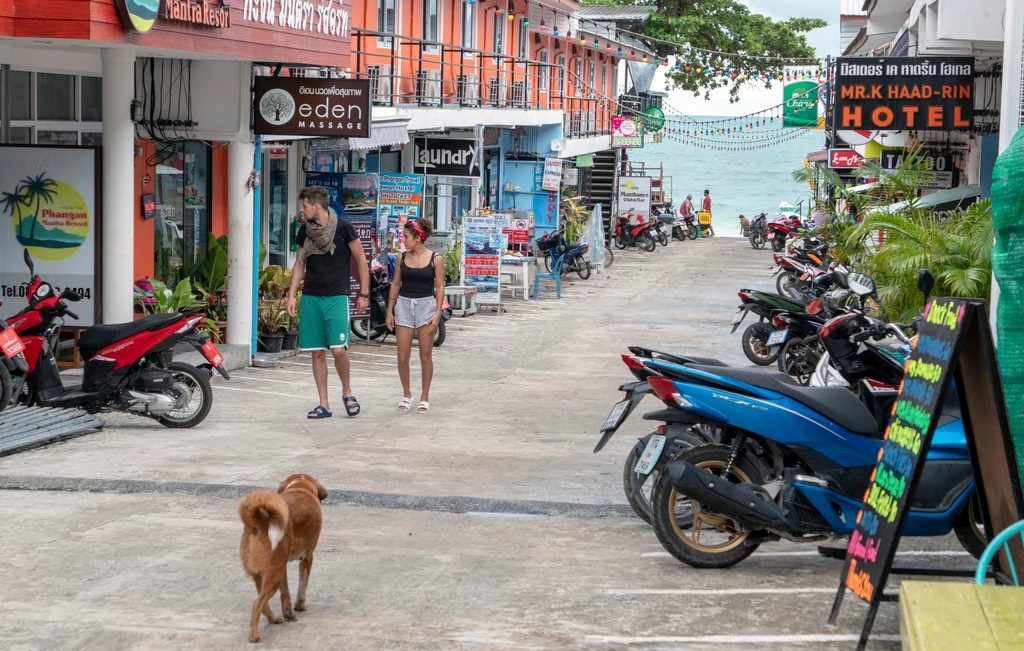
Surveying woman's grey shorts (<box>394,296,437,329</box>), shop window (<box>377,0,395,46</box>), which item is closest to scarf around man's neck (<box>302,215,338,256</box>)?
woman's grey shorts (<box>394,296,437,329</box>)

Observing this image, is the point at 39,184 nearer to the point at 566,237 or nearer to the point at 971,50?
the point at 971,50

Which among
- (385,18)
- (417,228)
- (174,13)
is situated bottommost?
(417,228)

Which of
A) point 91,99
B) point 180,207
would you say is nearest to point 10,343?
point 91,99

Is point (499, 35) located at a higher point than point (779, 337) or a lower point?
higher

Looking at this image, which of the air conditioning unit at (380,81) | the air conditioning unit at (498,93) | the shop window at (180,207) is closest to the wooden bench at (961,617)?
the shop window at (180,207)

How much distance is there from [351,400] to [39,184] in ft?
12.6

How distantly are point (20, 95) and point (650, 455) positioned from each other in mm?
9273

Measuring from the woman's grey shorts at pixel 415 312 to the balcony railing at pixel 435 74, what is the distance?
298 inches

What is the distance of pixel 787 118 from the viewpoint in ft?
108

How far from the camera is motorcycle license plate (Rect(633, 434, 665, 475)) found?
639 centimetres

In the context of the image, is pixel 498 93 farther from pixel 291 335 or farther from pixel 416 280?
pixel 416 280

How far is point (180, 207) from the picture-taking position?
1602 centimetres

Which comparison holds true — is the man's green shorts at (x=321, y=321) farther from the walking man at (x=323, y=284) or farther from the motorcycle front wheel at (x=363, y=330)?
the motorcycle front wheel at (x=363, y=330)

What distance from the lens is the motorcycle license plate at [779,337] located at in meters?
13.9
